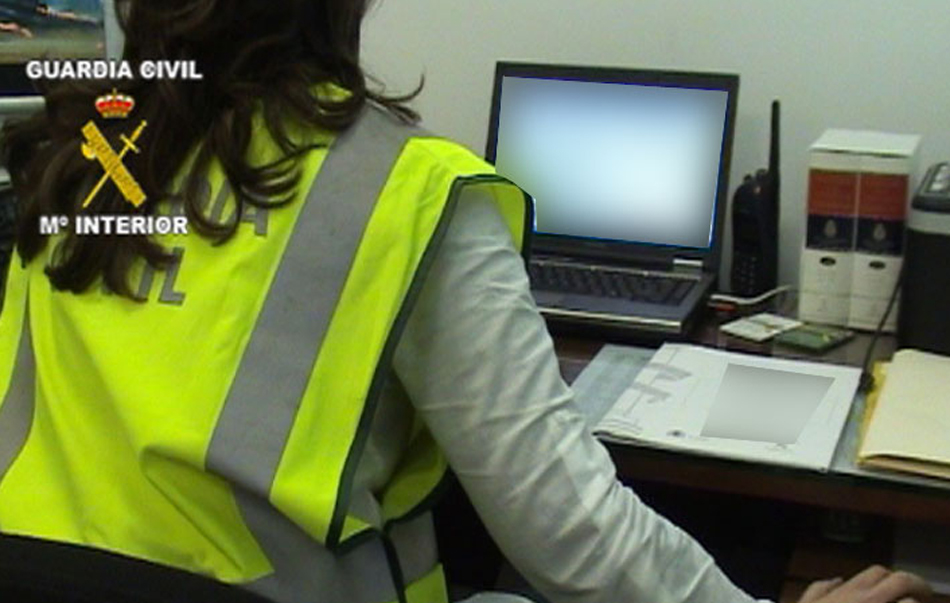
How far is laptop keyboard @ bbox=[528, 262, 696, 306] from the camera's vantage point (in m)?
1.67

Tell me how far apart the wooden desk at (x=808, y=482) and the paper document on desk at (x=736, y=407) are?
1 centimetres

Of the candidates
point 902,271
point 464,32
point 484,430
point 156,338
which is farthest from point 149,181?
point 464,32

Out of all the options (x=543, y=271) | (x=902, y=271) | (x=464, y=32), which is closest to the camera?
(x=902, y=271)

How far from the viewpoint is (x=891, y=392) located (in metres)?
1.38

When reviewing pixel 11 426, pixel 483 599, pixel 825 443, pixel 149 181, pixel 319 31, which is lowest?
pixel 483 599

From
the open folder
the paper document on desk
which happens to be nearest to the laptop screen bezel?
the paper document on desk

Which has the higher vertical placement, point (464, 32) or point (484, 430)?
point (464, 32)

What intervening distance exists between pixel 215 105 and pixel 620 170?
985 millimetres

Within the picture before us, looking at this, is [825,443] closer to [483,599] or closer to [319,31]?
[483,599]

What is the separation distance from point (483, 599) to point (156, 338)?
1.50ft

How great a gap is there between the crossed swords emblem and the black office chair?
35 cm

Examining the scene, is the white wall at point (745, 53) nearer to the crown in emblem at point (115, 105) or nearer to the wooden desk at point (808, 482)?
the wooden desk at point (808, 482)

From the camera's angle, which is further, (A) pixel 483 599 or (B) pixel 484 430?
(A) pixel 483 599

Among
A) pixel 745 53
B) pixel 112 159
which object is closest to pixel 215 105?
pixel 112 159
